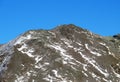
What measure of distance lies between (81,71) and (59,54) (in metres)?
1.37

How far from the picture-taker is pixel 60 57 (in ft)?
55.4

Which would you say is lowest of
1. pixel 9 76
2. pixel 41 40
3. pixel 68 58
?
pixel 9 76

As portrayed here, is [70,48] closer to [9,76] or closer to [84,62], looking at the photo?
[84,62]

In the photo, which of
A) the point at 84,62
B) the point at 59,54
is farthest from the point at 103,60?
the point at 59,54

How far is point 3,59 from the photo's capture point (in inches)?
680

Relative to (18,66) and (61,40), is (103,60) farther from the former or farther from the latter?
(18,66)

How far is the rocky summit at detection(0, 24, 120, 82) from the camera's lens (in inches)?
634

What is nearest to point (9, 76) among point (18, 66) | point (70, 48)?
point (18, 66)

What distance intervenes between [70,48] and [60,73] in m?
2.06

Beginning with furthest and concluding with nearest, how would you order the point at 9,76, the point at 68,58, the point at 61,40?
the point at 61,40, the point at 68,58, the point at 9,76

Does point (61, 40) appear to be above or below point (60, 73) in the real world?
above

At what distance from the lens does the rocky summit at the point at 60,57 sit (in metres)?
16.1

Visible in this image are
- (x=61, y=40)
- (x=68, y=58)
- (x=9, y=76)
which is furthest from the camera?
(x=61, y=40)

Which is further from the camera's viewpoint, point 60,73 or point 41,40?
point 41,40
